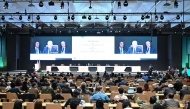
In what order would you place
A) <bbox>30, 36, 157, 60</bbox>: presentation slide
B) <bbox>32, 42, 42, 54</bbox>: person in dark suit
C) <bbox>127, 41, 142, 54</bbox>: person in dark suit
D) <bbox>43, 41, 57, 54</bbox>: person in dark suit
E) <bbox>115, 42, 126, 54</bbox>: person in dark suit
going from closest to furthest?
1. <bbox>30, 36, 157, 60</bbox>: presentation slide
2. <bbox>115, 42, 126, 54</bbox>: person in dark suit
3. <bbox>127, 41, 142, 54</bbox>: person in dark suit
4. <bbox>43, 41, 57, 54</bbox>: person in dark suit
5. <bbox>32, 42, 42, 54</bbox>: person in dark suit

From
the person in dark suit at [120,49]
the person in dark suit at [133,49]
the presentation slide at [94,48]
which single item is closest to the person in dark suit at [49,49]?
the presentation slide at [94,48]

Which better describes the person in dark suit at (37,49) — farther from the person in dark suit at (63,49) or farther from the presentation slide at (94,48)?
the person in dark suit at (63,49)

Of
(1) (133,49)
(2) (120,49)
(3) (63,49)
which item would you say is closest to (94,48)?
(2) (120,49)

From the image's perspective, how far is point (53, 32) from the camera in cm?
3067

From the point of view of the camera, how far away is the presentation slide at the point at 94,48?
31266mm

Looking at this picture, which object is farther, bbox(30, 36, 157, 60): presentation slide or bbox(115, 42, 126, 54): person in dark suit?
bbox(115, 42, 126, 54): person in dark suit

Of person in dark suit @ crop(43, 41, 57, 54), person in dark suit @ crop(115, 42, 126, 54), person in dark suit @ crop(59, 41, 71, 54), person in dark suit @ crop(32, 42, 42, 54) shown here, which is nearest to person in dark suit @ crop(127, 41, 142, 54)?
person in dark suit @ crop(115, 42, 126, 54)

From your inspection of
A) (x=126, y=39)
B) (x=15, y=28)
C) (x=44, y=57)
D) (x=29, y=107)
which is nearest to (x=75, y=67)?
(x=44, y=57)

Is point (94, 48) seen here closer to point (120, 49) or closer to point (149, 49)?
point (120, 49)

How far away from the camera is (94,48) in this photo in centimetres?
3122

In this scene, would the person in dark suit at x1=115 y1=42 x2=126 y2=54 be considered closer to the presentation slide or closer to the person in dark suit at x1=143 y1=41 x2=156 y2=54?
the presentation slide

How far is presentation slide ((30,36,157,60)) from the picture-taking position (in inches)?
1231

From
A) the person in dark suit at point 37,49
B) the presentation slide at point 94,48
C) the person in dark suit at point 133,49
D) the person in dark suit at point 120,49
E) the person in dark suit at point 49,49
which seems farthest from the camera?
the person in dark suit at point 37,49

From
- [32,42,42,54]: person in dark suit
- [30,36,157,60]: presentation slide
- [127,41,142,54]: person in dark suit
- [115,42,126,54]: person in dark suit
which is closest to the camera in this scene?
[30,36,157,60]: presentation slide
